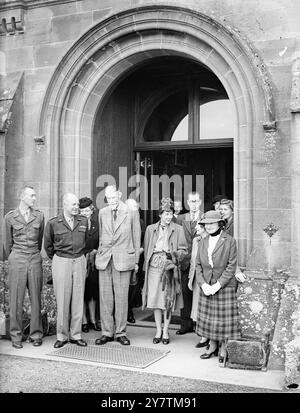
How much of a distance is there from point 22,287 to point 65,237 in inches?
33.5

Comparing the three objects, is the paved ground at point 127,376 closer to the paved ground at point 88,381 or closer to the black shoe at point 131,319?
the paved ground at point 88,381

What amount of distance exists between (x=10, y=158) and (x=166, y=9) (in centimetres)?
323

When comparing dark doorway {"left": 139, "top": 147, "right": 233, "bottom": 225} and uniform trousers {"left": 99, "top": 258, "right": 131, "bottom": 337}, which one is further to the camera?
dark doorway {"left": 139, "top": 147, "right": 233, "bottom": 225}

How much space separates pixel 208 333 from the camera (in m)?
6.05

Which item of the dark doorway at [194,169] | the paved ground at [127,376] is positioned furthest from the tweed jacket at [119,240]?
the dark doorway at [194,169]

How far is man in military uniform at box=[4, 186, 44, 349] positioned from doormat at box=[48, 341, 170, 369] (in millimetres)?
541

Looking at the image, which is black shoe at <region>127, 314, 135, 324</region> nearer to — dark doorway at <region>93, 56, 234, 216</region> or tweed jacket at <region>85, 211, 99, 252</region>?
tweed jacket at <region>85, 211, 99, 252</region>

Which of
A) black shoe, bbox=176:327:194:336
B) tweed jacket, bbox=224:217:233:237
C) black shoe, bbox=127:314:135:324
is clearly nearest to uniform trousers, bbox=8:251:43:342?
black shoe, bbox=127:314:135:324

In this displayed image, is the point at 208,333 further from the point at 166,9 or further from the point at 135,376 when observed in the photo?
the point at 166,9

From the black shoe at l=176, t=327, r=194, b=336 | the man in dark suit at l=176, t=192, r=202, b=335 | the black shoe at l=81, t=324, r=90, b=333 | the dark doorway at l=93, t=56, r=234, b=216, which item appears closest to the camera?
the man in dark suit at l=176, t=192, r=202, b=335

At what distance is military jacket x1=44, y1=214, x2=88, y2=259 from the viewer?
6.64 meters

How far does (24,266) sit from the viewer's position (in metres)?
6.67

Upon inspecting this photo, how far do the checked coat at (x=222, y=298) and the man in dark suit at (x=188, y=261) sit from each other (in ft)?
3.43

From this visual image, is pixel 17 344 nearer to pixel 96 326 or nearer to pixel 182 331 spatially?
pixel 96 326
